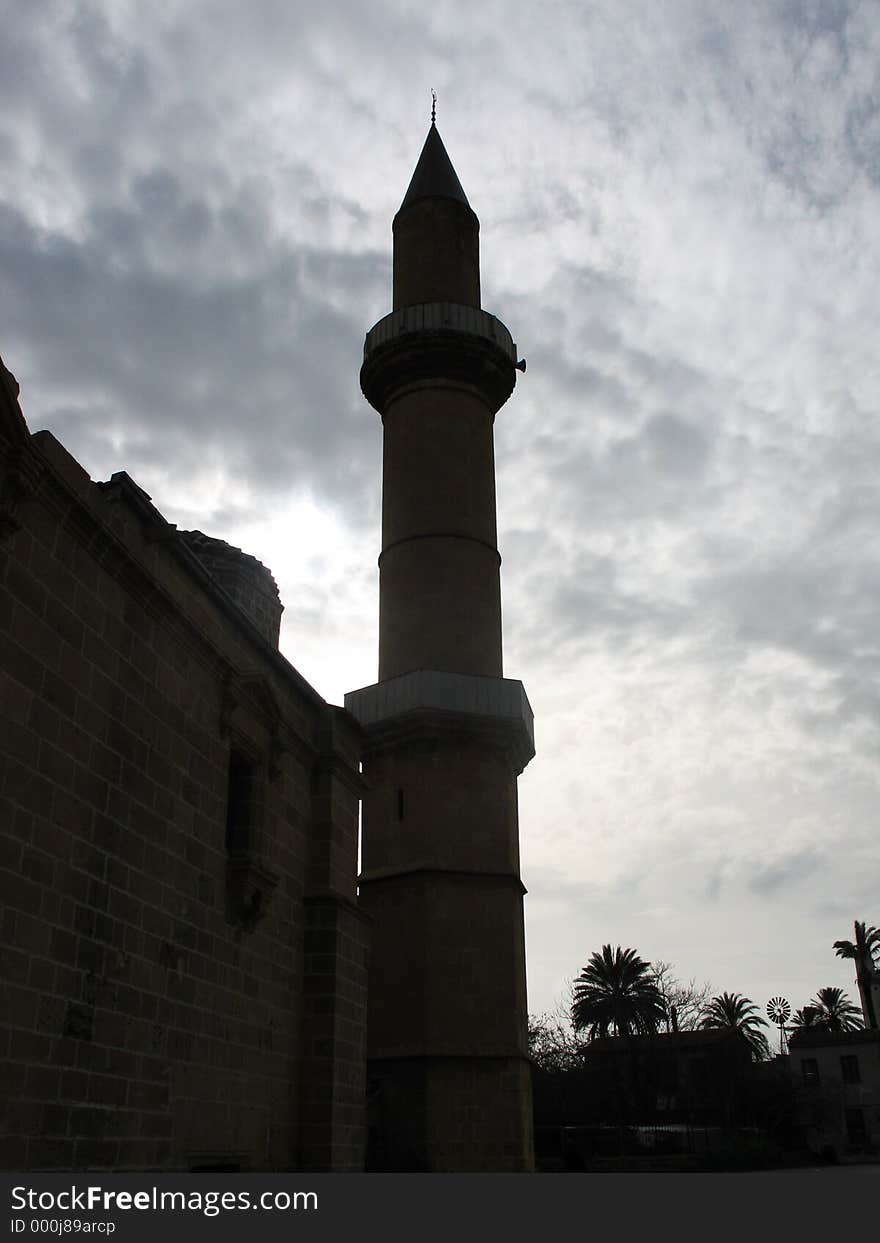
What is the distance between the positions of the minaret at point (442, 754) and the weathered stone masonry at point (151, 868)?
372 centimetres

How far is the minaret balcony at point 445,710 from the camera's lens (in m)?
19.2

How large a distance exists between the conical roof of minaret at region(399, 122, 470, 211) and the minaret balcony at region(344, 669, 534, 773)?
1061 centimetres

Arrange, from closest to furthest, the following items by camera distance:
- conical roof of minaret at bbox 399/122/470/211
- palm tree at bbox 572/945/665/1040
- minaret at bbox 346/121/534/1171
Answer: minaret at bbox 346/121/534/1171
conical roof of minaret at bbox 399/122/470/211
palm tree at bbox 572/945/665/1040

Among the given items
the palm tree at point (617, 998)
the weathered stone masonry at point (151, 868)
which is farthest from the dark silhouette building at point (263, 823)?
the palm tree at point (617, 998)

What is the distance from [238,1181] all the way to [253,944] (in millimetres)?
3964

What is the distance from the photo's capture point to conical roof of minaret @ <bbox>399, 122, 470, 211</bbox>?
24.1 metres

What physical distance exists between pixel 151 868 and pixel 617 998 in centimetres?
4631

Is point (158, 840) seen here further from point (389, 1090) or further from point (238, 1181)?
point (389, 1090)

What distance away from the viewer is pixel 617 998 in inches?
2062

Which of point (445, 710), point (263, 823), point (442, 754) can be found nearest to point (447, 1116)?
point (442, 754)

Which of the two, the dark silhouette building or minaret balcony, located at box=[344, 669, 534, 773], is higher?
minaret balcony, located at box=[344, 669, 534, 773]

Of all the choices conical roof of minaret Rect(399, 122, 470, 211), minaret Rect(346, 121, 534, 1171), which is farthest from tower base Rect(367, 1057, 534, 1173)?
conical roof of minaret Rect(399, 122, 470, 211)

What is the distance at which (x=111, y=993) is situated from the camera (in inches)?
352

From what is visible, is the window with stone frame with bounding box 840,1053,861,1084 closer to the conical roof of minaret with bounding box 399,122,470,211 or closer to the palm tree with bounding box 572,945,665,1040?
the palm tree with bounding box 572,945,665,1040
